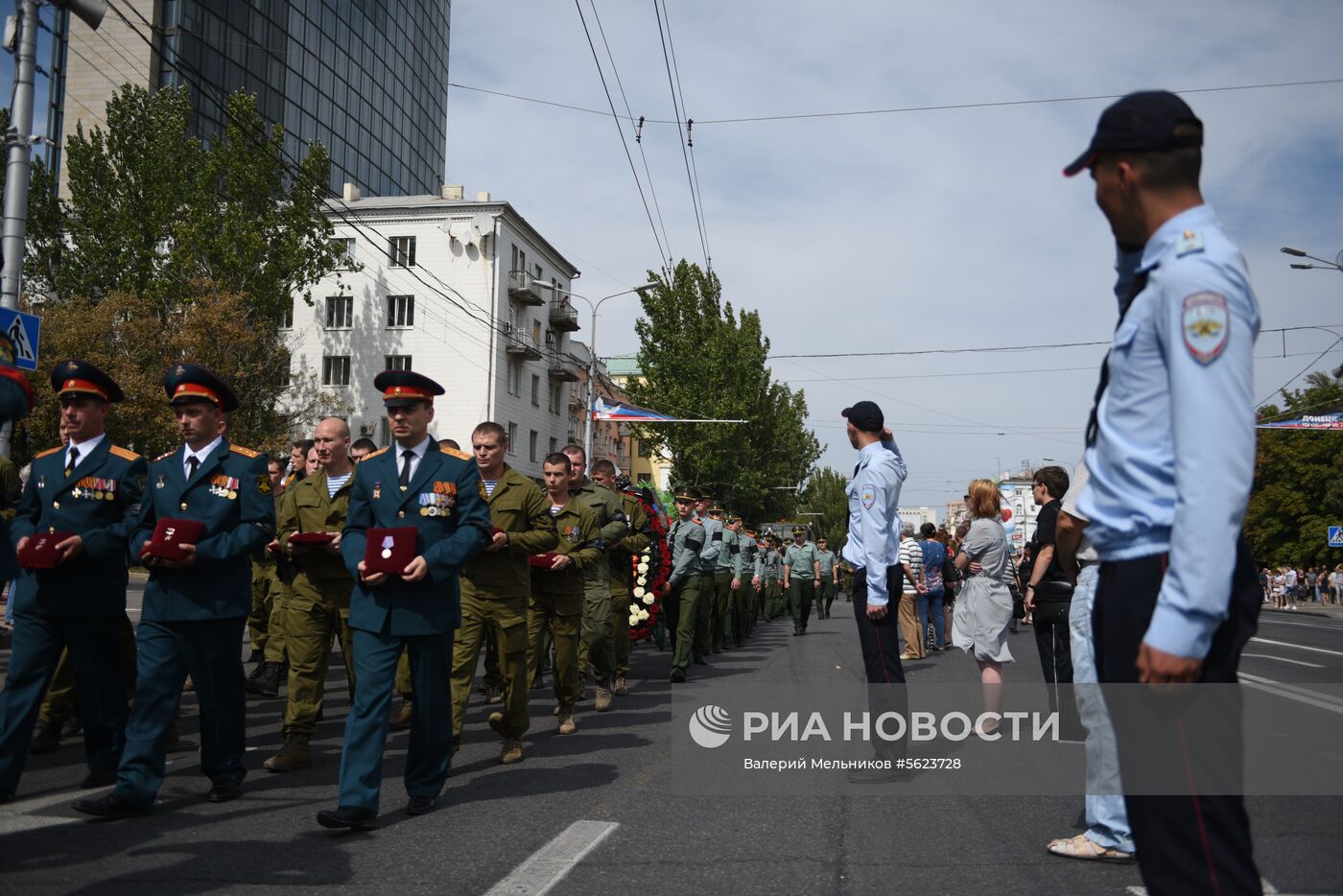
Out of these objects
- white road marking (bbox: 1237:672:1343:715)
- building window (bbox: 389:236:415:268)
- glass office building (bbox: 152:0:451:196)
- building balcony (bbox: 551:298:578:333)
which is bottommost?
white road marking (bbox: 1237:672:1343:715)

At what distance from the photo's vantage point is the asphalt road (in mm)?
4266

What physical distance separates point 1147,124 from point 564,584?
→ 648cm

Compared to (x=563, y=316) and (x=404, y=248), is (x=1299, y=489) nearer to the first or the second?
(x=563, y=316)

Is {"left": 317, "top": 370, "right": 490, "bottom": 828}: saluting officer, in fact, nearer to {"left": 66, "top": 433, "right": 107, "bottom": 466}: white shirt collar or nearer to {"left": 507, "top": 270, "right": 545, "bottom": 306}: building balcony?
{"left": 66, "top": 433, "right": 107, "bottom": 466}: white shirt collar

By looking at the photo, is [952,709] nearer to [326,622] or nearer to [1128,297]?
[326,622]

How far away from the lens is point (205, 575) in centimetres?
570

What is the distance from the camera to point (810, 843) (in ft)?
16.1

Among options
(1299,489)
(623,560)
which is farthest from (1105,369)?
(1299,489)

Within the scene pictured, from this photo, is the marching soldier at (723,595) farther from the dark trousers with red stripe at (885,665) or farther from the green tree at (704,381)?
the green tree at (704,381)

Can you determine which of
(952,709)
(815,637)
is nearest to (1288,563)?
(815,637)

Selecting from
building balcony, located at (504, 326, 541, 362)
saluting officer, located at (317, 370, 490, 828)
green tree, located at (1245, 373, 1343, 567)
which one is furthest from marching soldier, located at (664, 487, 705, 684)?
green tree, located at (1245, 373, 1343, 567)

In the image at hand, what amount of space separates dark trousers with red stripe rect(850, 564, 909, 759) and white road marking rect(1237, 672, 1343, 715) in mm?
4627

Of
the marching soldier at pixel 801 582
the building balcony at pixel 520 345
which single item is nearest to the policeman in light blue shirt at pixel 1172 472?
the marching soldier at pixel 801 582

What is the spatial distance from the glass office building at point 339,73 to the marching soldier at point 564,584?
142 ft
